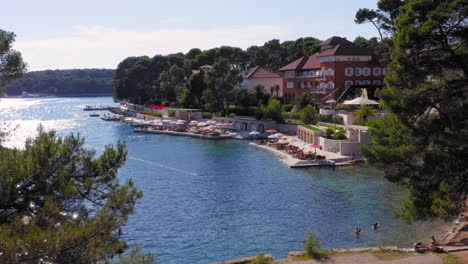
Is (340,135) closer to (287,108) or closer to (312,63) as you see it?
(287,108)

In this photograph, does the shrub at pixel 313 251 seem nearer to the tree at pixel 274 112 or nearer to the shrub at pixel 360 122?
the shrub at pixel 360 122

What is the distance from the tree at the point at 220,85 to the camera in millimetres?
77938

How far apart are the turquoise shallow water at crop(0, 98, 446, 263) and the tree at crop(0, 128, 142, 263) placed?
4693mm

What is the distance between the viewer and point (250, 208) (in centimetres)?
3200

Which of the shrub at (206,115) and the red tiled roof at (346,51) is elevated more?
the red tiled roof at (346,51)

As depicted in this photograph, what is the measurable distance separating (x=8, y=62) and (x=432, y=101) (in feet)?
43.3

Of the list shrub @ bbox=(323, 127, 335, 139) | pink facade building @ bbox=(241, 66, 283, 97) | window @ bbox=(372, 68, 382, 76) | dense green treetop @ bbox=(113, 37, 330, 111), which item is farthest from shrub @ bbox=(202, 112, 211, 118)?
shrub @ bbox=(323, 127, 335, 139)

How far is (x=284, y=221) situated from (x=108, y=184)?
17998mm

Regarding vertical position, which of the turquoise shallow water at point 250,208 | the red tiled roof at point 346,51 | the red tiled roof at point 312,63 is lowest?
the turquoise shallow water at point 250,208

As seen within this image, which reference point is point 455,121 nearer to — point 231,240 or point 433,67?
point 433,67

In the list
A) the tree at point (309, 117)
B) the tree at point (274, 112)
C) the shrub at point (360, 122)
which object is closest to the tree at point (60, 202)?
the shrub at point (360, 122)

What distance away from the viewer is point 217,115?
84125 millimetres

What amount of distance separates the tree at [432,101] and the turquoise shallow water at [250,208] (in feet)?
23.7

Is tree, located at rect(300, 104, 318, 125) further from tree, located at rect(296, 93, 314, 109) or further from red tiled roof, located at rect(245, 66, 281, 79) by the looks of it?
red tiled roof, located at rect(245, 66, 281, 79)
